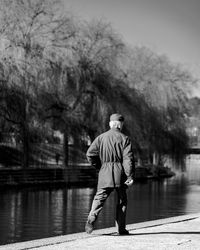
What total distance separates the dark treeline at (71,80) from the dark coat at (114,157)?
74.1ft

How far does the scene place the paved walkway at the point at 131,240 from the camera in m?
7.68

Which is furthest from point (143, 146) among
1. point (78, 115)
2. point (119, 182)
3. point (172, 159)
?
point (119, 182)

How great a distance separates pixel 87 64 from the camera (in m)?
36.7

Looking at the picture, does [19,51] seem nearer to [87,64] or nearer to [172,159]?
[87,64]

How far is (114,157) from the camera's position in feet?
29.2

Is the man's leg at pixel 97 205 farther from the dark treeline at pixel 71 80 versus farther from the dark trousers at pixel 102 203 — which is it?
the dark treeline at pixel 71 80

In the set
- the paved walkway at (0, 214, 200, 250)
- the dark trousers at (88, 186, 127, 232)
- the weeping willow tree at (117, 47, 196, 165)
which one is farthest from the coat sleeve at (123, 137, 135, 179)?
the weeping willow tree at (117, 47, 196, 165)

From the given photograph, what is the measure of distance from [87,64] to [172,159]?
42.6 feet

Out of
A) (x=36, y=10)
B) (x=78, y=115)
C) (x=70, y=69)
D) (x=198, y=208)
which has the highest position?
(x=36, y=10)

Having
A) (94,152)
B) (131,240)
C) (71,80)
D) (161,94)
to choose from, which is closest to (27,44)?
(71,80)

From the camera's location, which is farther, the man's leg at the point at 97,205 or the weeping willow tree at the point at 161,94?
the weeping willow tree at the point at 161,94

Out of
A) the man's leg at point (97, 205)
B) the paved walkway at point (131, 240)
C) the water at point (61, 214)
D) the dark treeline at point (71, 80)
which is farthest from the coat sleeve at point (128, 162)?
the dark treeline at point (71, 80)

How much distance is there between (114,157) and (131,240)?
122 cm

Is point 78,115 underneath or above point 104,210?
above
